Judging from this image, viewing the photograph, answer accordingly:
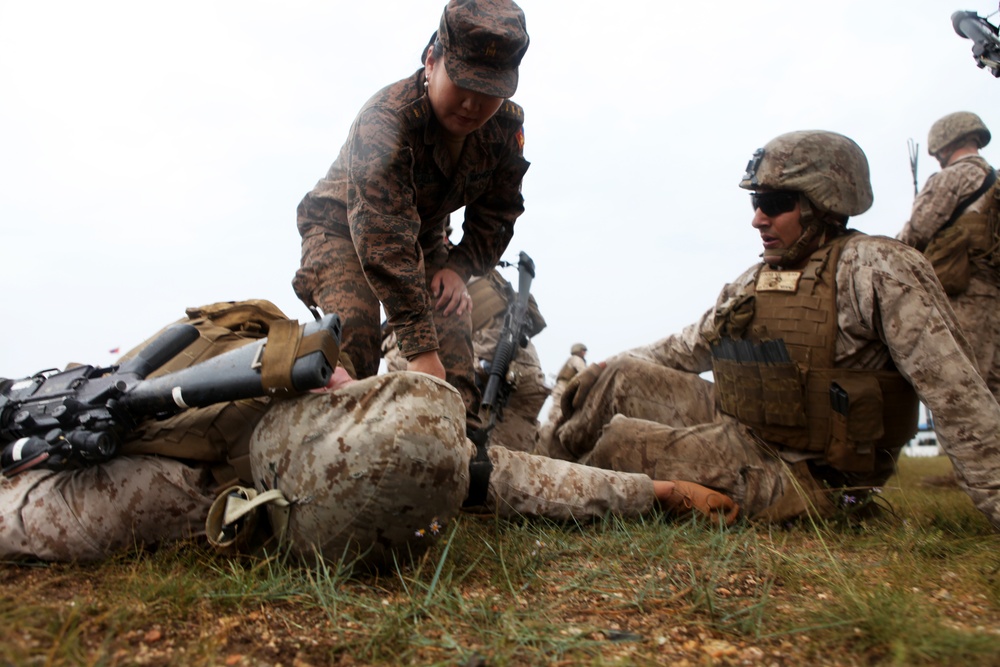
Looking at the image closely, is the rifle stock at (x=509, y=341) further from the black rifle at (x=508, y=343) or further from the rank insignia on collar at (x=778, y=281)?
the rank insignia on collar at (x=778, y=281)

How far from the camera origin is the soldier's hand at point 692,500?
3.31 m

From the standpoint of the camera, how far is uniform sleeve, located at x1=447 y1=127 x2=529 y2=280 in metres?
3.82

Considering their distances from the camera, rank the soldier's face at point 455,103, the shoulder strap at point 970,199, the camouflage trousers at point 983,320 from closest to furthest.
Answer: the soldier's face at point 455,103
the camouflage trousers at point 983,320
the shoulder strap at point 970,199

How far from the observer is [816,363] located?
11.4 feet

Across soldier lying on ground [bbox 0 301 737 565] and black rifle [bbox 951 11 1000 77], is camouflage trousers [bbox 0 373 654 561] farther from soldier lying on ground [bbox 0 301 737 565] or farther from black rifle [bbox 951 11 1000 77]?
black rifle [bbox 951 11 1000 77]

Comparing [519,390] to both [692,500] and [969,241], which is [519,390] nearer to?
[692,500]

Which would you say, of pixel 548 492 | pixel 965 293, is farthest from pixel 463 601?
pixel 965 293

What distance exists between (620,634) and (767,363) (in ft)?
6.48

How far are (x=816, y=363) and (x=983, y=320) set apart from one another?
2.66 metres

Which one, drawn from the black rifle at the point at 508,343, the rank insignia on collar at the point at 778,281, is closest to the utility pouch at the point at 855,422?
the rank insignia on collar at the point at 778,281

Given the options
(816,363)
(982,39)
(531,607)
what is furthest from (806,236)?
(982,39)

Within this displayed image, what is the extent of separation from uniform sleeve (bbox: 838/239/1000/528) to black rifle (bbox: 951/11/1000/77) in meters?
2.39

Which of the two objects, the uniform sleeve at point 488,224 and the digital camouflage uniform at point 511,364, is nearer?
the uniform sleeve at point 488,224

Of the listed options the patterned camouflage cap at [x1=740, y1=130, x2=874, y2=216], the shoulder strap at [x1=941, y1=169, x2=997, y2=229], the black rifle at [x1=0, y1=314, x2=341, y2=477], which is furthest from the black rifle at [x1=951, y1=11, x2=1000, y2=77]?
the black rifle at [x1=0, y1=314, x2=341, y2=477]
